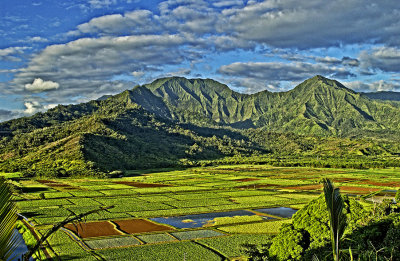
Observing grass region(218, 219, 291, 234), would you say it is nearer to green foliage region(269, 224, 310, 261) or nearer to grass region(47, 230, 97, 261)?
grass region(47, 230, 97, 261)

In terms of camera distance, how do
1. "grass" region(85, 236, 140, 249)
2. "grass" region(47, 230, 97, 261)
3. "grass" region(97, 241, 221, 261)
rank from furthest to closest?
1. "grass" region(85, 236, 140, 249)
2. "grass" region(97, 241, 221, 261)
3. "grass" region(47, 230, 97, 261)

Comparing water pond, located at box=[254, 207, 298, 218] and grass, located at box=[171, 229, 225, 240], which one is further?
water pond, located at box=[254, 207, 298, 218]

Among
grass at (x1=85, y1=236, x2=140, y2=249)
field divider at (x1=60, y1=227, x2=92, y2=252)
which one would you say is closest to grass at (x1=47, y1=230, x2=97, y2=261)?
field divider at (x1=60, y1=227, x2=92, y2=252)

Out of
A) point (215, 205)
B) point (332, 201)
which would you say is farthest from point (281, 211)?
point (332, 201)

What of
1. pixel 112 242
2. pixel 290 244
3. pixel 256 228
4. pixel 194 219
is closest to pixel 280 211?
pixel 256 228

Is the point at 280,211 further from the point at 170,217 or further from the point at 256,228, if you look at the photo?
the point at 170,217

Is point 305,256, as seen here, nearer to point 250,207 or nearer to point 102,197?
point 250,207

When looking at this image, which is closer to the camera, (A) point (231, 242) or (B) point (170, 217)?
(A) point (231, 242)

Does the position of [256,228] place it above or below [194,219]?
above

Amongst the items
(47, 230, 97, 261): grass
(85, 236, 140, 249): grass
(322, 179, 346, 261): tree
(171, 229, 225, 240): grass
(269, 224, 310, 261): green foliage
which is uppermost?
(322, 179, 346, 261): tree
